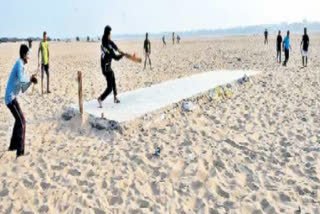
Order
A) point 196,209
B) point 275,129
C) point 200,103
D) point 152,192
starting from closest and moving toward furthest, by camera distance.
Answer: point 196,209 → point 152,192 → point 275,129 → point 200,103

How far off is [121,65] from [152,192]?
15746 mm

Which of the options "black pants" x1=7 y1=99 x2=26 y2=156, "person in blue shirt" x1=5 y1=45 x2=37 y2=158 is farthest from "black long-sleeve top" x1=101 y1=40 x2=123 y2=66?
"black pants" x1=7 y1=99 x2=26 y2=156

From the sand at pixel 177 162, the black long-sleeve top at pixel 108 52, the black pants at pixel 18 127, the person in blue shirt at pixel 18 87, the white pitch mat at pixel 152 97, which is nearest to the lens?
the sand at pixel 177 162

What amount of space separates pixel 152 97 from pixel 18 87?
11.7 ft

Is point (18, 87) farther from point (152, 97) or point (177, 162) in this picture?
point (152, 97)

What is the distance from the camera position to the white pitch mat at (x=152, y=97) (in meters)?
8.02

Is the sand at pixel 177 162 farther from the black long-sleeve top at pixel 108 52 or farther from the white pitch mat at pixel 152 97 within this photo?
the black long-sleeve top at pixel 108 52

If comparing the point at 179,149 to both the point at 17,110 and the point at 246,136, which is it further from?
the point at 17,110

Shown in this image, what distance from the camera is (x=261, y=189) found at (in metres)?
5.36

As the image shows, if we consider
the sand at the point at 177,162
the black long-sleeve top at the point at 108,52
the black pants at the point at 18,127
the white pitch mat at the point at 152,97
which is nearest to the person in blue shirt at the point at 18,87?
the black pants at the point at 18,127

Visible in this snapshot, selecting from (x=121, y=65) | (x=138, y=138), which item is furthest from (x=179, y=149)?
(x=121, y=65)

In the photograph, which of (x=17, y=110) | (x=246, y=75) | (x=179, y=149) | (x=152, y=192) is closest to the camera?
(x=152, y=192)

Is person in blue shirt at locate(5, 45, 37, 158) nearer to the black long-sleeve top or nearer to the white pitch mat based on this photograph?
the white pitch mat

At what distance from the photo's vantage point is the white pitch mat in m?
8.02
